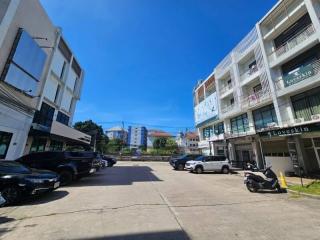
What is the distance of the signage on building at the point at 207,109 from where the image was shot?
2898cm

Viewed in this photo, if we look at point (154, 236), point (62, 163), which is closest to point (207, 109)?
point (62, 163)

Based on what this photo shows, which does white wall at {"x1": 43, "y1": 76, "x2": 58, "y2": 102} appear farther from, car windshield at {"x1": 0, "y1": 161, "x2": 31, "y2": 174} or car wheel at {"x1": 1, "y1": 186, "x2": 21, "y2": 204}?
car wheel at {"x1": 1, "y1": 186, "x2": 21, "y2": 204}

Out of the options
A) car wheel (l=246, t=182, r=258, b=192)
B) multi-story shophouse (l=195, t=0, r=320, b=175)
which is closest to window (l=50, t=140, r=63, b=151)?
multi-story shophouse (l=195, t=0, r=320, b=175)

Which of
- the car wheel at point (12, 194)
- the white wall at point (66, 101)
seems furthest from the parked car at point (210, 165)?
the white wall at point (66, 101)

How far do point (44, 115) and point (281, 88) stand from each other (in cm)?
2413

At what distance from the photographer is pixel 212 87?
31641mm

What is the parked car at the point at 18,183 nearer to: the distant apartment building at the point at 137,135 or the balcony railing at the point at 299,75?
the balcony railing at the point at 299,75

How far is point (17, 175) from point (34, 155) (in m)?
5.37

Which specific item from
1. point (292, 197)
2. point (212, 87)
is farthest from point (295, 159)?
point (212, 87)

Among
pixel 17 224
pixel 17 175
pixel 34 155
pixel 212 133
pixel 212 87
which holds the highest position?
pixel 212 87

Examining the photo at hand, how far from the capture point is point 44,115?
21.5m

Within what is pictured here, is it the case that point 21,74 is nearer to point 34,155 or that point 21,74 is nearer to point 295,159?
point 34,155

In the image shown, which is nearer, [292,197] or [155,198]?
[155,198]

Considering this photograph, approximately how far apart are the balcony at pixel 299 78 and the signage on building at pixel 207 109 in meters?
11.9
